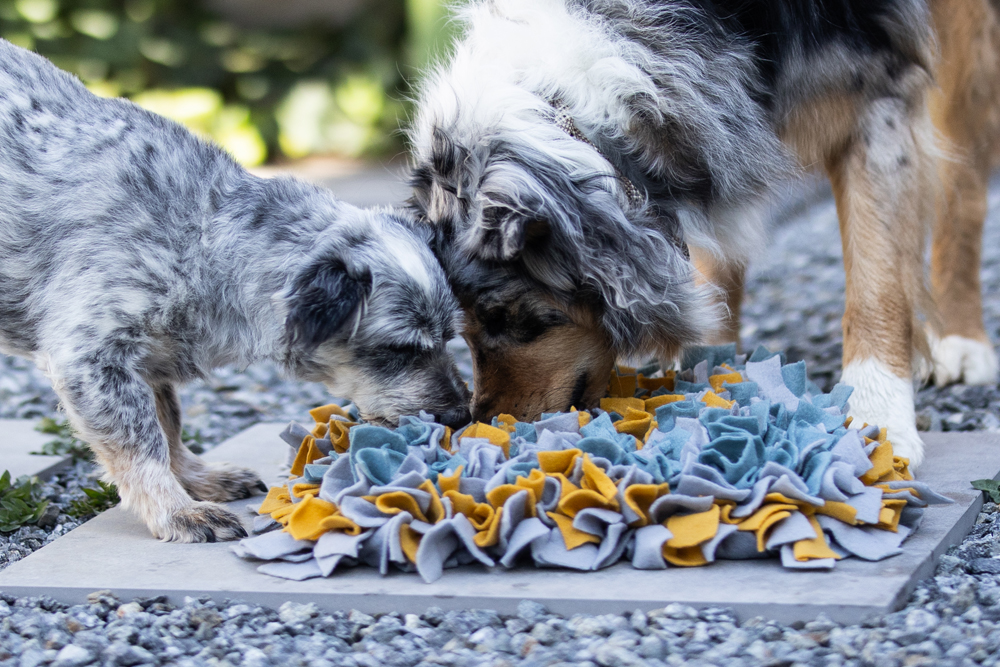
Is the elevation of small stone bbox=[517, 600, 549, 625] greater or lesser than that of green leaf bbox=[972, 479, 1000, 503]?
lesser

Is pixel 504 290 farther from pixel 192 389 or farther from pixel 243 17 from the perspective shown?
pixel 243 17

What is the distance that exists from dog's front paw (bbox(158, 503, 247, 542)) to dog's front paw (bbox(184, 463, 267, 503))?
15.7 inches

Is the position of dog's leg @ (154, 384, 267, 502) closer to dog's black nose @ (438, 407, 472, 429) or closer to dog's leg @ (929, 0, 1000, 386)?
dog's black nose @ (438, 407, 472, 429)

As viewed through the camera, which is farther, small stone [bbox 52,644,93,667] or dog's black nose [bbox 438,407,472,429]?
dog's black nose [bbox 438,407,472,429]

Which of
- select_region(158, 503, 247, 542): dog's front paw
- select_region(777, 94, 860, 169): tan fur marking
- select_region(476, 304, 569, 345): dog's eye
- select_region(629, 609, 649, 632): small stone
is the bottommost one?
select_region(629, 609, 649, 632): small stone

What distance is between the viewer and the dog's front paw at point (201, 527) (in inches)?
110

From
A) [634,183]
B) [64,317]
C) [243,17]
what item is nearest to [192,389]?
[64,317]

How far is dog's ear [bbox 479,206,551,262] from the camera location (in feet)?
9.57

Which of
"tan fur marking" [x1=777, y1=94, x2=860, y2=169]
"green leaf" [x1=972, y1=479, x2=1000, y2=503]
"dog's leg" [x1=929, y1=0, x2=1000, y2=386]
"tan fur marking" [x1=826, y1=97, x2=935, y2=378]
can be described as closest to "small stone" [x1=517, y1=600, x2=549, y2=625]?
"green leaf" [x1=972, y1=479, x2=1000, y2=503]

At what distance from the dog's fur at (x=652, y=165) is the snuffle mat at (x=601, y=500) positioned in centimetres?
44

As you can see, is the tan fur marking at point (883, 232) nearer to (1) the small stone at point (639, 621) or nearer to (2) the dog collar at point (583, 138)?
(2) the dog collar at point (583, 138)

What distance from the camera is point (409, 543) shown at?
2.45 m

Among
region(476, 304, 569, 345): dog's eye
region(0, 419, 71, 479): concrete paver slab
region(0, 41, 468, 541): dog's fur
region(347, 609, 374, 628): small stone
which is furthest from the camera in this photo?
region(0, 419, 71, 479): concrete paver slab

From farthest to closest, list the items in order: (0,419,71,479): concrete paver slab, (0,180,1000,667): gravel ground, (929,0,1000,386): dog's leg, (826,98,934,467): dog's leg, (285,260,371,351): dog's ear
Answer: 1. (929,0,1000,386): dog's leg
2. (0,419,71,479): concrete paver slab
3. (826,98,934,467): dog's leg
4. (285,260,371,351): dog's ear
5. (0,180,1000,667): gravel ground
